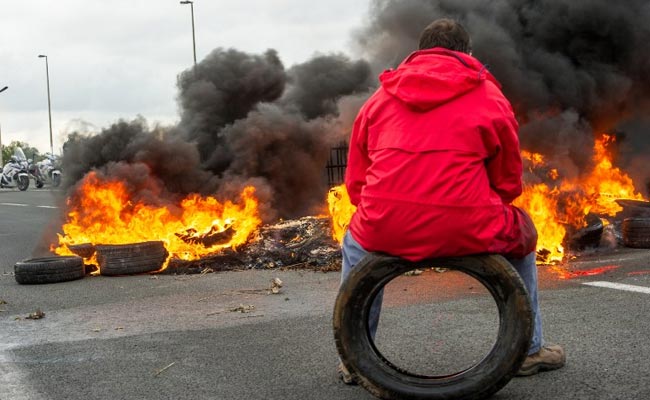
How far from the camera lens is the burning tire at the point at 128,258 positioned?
8.52 meters

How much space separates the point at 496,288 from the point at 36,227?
13382 mm

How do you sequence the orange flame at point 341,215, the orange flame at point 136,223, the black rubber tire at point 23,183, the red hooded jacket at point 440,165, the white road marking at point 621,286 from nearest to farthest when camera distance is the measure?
1. the red hooded jacket at point 440,165
2. the white road marking at point 621,286
3. the orange flame at point 341,215
4. the orange flame at point 136,223
5. the black rubber tire at point 23,183

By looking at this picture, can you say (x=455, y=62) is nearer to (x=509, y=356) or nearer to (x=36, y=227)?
(x=509, y=356)

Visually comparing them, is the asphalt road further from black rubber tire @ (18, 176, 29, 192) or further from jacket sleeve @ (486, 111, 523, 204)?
black rubber tire @ (18, 176, 29, 192)

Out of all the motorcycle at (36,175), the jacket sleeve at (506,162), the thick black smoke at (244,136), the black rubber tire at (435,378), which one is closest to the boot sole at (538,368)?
the black rubber tire at (435,378)

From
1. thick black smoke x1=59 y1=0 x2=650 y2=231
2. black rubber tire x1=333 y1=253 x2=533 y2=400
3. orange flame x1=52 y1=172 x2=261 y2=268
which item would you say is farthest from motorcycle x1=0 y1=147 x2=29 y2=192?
black rubber tire x1=333 y1=253 x2=533 y2=400

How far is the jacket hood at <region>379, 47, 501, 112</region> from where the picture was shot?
3.23m

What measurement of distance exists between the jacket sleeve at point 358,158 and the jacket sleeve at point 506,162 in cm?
62

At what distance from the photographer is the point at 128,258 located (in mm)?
8555

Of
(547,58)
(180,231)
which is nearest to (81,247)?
(180,231)

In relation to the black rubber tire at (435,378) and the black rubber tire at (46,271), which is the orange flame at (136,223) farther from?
the black rubber tire at (435,378)

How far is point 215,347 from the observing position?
485cm

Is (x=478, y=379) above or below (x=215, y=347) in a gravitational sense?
above

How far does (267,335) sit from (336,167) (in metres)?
9.16
